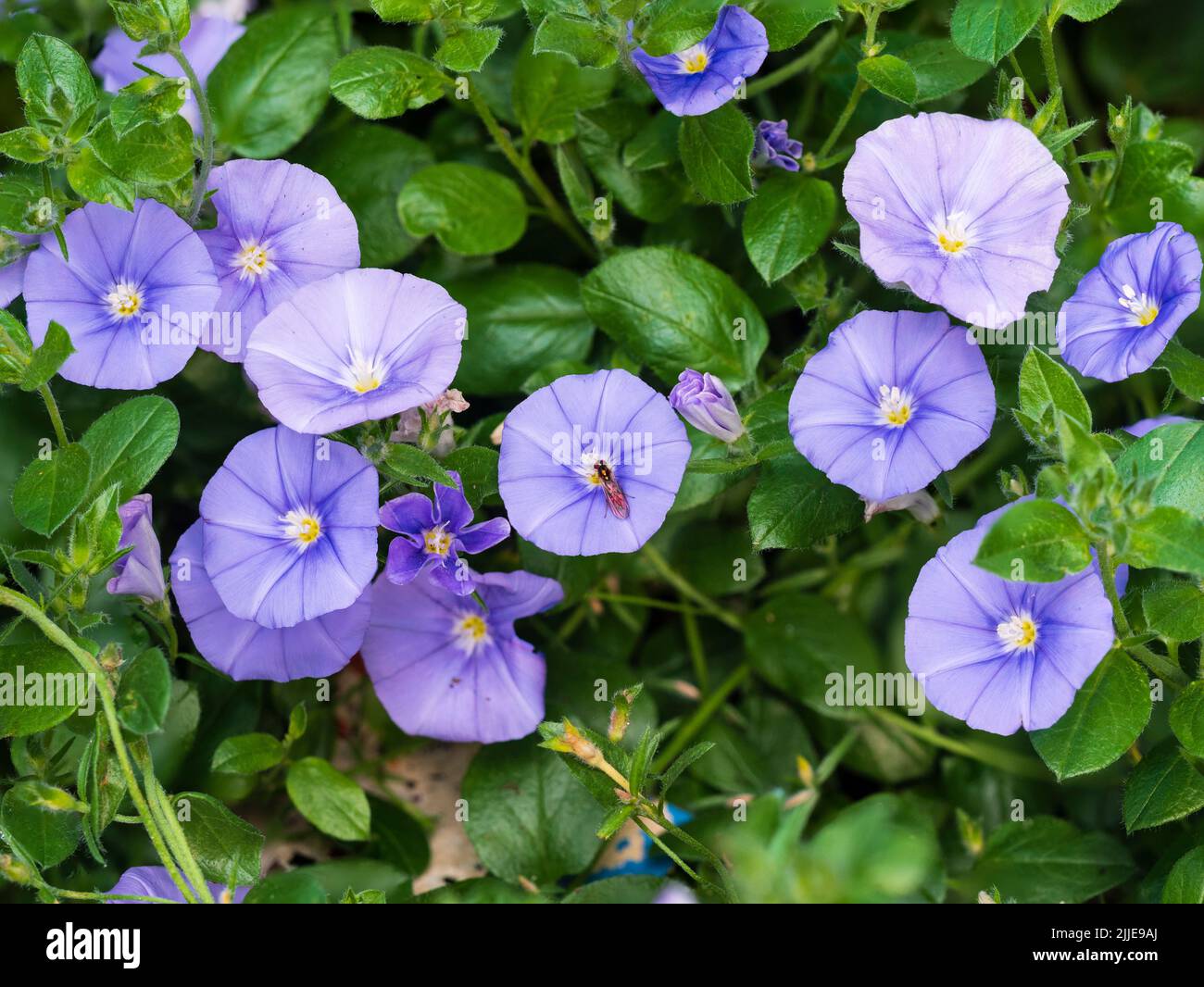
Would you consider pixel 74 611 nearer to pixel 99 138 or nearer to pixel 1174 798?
pixel 99 138

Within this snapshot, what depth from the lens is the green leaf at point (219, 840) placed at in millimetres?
1825

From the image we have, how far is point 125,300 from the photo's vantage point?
1.86 meters

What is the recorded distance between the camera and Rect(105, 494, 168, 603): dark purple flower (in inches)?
71.4

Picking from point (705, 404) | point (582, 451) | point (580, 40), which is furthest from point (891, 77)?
point (582, 451)

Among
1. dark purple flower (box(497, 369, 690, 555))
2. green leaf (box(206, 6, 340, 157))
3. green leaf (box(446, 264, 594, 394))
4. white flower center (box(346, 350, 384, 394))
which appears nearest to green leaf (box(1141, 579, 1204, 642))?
dark purple flower (box(497, 369, 690, 555))

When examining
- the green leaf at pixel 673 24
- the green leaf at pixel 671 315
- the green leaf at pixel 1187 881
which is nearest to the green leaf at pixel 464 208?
the green leaf at pixel 671 315

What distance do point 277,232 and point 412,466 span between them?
0.48 meters

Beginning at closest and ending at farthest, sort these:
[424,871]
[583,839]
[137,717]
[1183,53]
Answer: [137,717] < [583,839] < [424,871] < [1183,53]

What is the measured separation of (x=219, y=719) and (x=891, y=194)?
53.2 inches

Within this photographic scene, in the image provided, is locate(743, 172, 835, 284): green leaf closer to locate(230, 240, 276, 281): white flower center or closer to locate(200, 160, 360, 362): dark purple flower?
locate(200, 160, 360, 362): dark purple flower

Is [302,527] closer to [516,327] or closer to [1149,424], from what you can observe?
[516,327]

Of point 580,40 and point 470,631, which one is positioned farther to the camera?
point 470,631

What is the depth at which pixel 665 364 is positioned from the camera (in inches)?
78.3

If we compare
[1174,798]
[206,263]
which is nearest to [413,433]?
[206,263]
